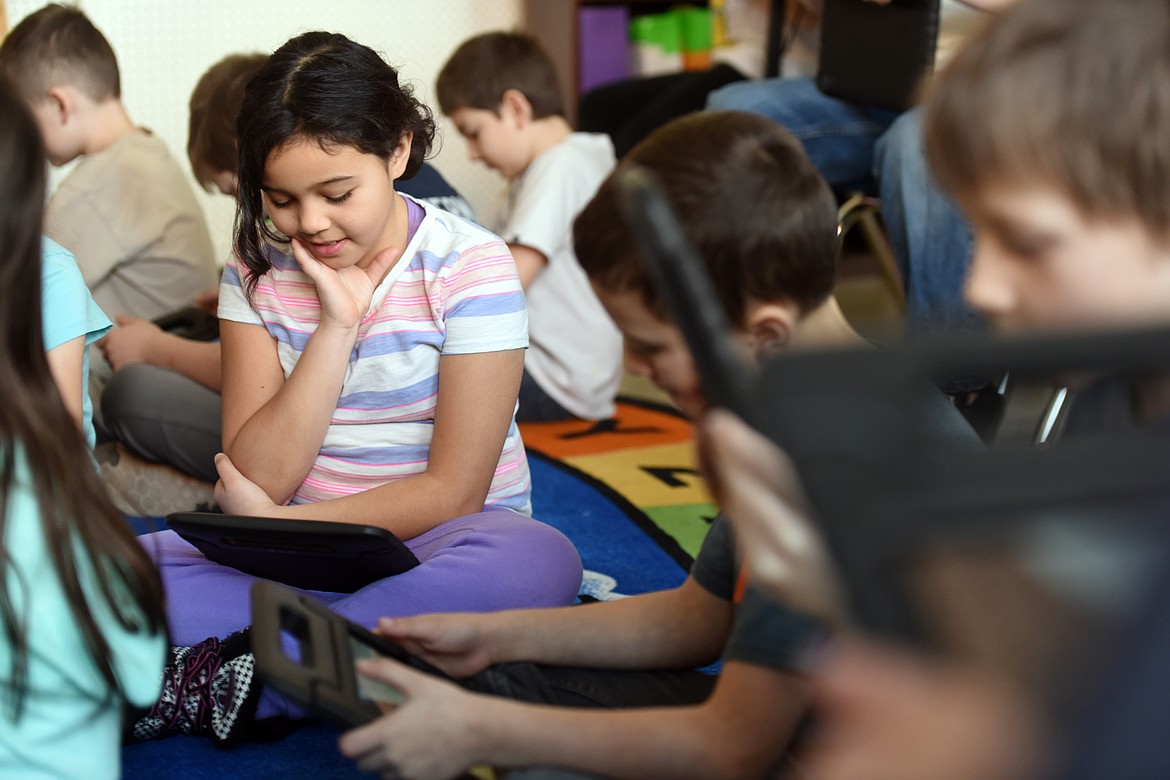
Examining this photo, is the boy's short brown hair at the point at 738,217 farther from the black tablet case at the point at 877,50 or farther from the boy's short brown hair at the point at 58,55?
the boy's short brown hair at the point at 58,55

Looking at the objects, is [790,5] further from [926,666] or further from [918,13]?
[926,666]

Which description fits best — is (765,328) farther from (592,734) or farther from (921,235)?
(921,235)

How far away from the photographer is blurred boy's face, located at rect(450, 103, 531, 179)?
2.12 m

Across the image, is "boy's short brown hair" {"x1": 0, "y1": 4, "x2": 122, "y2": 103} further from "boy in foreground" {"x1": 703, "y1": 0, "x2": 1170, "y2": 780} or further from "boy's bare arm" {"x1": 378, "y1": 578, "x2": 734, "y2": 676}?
"boy in foreground" {"x1": 703, "y1": 0, "x2": 1170, "y2": 780}

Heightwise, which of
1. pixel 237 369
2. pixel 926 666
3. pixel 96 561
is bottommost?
pixel 237 369

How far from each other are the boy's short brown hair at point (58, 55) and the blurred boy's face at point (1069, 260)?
1619 mm

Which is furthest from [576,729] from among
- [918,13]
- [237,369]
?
[918,13]

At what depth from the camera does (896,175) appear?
1.57m

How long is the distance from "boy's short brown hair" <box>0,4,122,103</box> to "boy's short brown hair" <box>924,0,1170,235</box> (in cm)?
160

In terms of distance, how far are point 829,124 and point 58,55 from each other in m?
1.18

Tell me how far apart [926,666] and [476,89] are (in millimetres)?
1821

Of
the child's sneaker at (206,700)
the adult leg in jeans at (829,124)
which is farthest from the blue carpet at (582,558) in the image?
the adult leg in jeans at (829,124)

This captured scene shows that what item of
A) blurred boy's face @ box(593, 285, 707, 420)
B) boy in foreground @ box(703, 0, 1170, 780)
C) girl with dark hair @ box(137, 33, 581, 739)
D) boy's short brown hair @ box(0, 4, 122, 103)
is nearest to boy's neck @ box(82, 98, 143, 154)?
boy's short brown hair @ box(0, 4, 122, 103)

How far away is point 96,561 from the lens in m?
0.71
